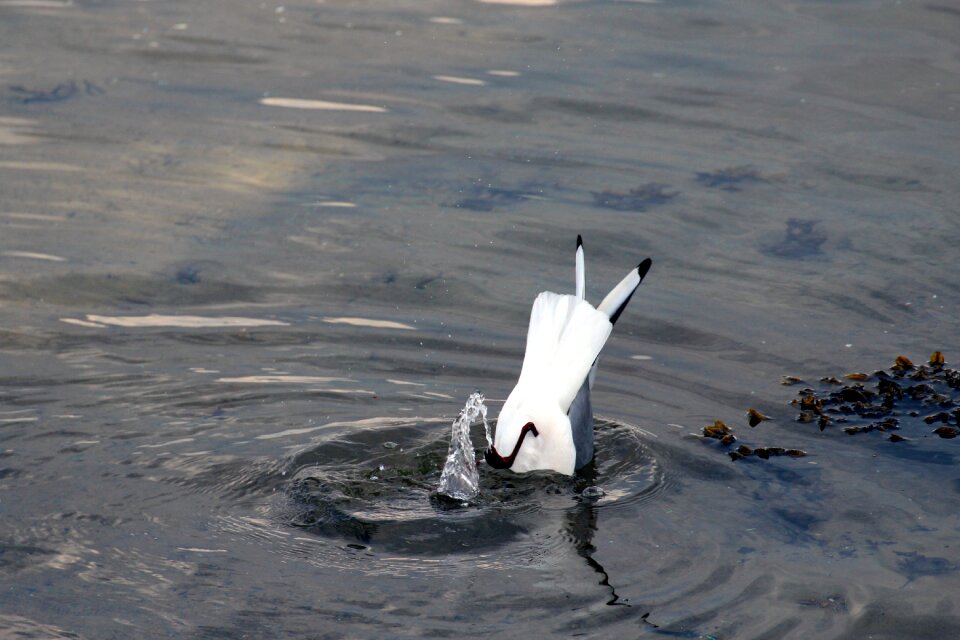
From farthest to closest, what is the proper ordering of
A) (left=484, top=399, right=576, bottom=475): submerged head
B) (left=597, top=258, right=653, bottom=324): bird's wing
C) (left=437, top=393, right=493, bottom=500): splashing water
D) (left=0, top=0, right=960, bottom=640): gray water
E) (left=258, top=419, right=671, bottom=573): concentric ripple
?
(left=597, top=258, right=653, bottom=324): bird's wing < (left=484, top=399, right=576, bottom=475): submerged head < (left=437, top=393, right=493, bottom=500): splashing water < (left=258, top=419, right=671, bottom=573): concentric ripple < (left=0, top=0, right=960, bottom=640): gray water

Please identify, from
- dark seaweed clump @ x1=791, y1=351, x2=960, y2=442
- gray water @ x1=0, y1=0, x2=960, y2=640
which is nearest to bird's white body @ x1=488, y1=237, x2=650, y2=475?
gray water @ x1=0, y1=0, x2=960, y2=640

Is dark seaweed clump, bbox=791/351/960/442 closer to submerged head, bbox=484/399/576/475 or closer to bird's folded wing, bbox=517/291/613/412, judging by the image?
bird's folded wing, bbox=517/291/613/412

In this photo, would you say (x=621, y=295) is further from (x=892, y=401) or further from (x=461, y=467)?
(x=892, y=401)

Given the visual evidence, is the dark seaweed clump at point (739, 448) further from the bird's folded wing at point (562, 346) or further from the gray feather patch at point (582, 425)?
the bird's folded wing at point (562, 346)

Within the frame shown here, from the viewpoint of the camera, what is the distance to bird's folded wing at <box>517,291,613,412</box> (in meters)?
7.62

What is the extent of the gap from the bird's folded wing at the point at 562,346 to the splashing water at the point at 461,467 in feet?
Answer: 1.33

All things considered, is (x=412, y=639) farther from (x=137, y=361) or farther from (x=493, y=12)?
(x=493, y=12)

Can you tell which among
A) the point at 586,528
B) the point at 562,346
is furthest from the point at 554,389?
the point at 586,528

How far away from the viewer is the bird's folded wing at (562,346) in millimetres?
7625

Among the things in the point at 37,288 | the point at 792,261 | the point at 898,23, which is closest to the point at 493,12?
the point at 898,23

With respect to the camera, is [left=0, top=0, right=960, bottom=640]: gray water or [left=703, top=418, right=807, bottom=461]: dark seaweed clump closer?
[left=0, top=0, right=960, bottom=640]: gray water

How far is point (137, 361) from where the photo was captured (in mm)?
8672

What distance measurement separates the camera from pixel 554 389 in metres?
7.64

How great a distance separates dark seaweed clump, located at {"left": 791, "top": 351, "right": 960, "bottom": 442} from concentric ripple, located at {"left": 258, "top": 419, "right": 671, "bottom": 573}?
1227 millimetres
